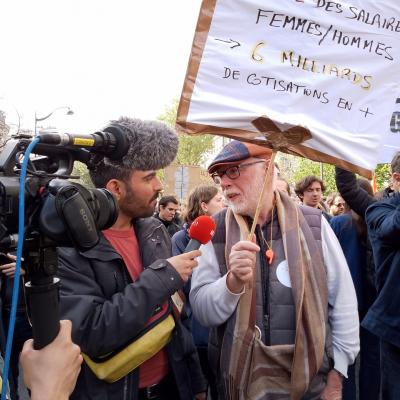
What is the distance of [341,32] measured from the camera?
74.6 inches

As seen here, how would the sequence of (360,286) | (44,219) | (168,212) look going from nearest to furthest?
(44,219)
(360,286)
(168,212)

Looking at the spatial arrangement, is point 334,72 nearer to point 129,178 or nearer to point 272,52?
point 272,52

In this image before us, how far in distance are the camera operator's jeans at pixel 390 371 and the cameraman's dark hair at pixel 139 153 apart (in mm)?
1636

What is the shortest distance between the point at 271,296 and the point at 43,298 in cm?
118

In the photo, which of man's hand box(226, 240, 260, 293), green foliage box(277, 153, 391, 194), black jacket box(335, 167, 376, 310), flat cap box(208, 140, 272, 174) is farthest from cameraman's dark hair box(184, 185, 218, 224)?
green foliage box(277, 153, 391, 194)

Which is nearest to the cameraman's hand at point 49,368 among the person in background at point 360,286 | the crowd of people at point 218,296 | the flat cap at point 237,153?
the crowd of people at point 218,296

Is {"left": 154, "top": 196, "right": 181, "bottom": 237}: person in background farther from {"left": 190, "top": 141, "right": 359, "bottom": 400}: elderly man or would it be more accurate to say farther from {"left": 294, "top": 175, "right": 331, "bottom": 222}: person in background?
{"left": 190, "top": 141, "right": 359, "bottom": 400}: elderly man

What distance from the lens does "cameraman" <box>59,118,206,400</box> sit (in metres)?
1.56

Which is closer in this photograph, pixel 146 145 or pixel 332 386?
pixel 146 145

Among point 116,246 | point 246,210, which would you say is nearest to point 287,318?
point 246,210

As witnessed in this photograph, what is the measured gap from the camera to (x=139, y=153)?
181 centimetres

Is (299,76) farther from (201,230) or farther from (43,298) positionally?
(43,298)

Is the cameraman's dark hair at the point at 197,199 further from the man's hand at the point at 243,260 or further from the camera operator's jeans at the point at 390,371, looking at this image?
the man's hand at the point at 243,260

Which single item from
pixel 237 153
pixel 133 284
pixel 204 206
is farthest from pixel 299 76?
pixel 204 206
